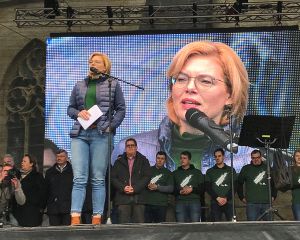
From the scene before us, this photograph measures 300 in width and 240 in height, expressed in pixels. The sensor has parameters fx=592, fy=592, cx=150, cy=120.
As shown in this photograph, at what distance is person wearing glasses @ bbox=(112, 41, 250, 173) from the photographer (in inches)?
456

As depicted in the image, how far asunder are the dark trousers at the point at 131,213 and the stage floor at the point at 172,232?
137 inches

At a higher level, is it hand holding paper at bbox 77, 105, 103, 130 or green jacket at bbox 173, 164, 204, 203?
hand holding paper at bbox 77, 105, 103, 130

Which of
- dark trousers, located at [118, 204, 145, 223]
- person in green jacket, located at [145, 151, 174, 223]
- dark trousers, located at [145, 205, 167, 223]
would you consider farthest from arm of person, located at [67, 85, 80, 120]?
dark trousers, located at [145, 205, 167, 223]

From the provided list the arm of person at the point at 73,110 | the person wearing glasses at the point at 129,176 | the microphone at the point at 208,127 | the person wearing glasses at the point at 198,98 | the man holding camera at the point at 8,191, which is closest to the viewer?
the arm of person at the point at 73,110

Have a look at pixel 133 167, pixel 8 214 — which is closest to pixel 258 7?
pixel 133 167

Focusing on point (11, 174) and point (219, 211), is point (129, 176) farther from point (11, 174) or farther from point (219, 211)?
point (219, 211)

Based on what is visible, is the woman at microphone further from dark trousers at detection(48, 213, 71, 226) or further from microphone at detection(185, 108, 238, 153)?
microphone at detection(185, 108, 238, 153)

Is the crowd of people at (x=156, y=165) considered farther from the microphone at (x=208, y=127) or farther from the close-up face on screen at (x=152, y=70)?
the close-up face on screen at (x=152, y=70)

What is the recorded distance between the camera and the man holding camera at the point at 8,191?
731 cm

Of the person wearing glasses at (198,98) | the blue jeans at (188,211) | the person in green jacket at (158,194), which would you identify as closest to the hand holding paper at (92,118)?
the person in green jacket at (158,194)

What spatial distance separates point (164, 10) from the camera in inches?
489

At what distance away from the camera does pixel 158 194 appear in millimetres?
8734

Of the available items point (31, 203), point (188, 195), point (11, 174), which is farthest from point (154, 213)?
point (11, 174)

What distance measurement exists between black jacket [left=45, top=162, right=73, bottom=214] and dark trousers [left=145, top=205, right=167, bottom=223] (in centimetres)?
130
